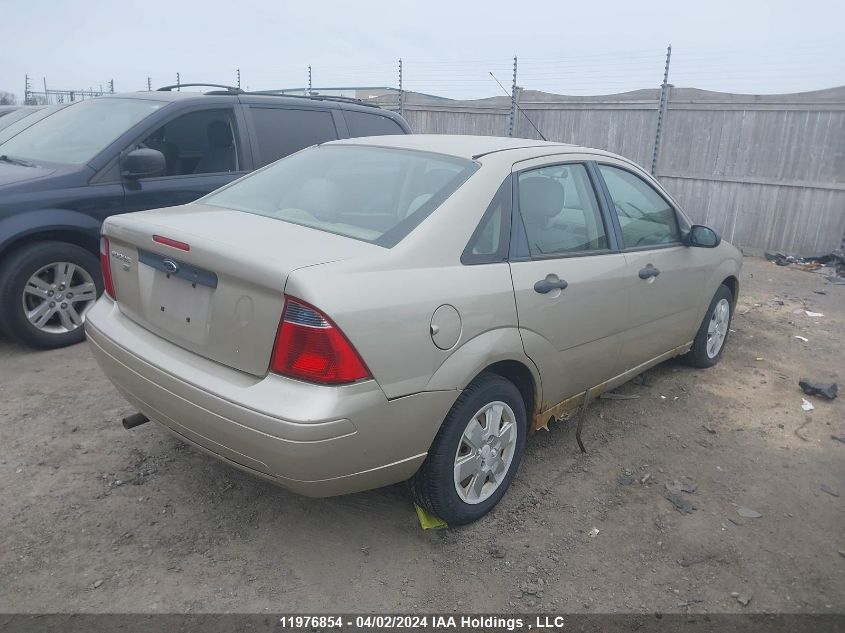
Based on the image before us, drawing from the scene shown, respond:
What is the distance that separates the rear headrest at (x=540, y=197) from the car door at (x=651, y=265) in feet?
1.54

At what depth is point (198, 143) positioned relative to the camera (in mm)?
5543

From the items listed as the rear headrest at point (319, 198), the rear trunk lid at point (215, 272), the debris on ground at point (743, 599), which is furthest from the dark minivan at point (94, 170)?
the debris on ground at point (743, 599)

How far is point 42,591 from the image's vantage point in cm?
253

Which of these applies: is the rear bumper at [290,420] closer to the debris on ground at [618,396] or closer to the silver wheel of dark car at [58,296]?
the debris on ground at [618,396]

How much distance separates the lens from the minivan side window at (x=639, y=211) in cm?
387

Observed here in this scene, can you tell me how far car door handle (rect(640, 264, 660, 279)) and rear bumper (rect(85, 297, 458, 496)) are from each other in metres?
1.71

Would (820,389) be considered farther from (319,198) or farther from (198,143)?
Answer: (198,143)

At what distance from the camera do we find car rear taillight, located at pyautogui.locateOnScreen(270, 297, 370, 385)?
230cm

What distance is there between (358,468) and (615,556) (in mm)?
1280

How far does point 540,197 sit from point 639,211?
1.04m

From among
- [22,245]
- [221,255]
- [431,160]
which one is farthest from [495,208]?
[22,245]

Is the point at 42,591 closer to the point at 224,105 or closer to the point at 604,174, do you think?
the point at 604,174

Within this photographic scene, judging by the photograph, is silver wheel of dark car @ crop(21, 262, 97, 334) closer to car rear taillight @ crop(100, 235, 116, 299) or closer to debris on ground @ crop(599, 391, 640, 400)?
car rear taillight @ crop(100, 235, 116, 299)

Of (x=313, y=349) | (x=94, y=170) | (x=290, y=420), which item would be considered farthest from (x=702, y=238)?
(x=94, y=170)
